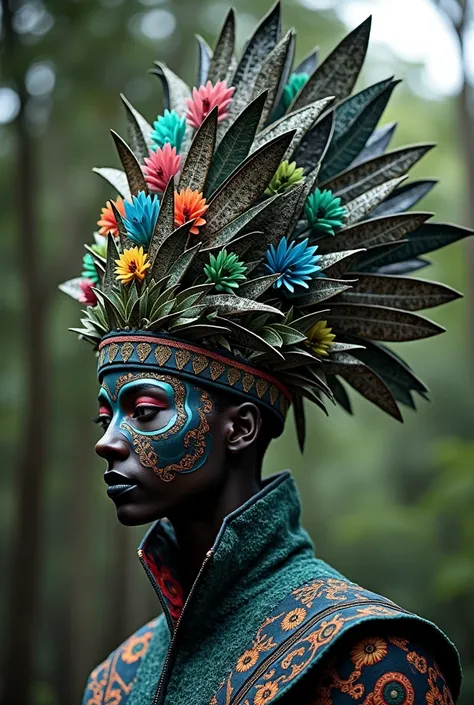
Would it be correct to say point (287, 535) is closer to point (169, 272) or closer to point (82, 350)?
point (169, 272)

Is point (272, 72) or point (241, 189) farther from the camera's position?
point (272, 72)

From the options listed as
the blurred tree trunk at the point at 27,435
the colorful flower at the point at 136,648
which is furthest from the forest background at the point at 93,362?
the colorful flower at the point at 136,648

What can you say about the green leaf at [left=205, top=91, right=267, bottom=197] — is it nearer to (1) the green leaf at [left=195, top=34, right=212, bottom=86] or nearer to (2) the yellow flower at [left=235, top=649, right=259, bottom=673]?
(1) the green leaf at [left=195, top=34, right=212, bottom=86]

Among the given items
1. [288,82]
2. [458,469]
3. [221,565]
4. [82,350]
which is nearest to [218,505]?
Result: [221,565]

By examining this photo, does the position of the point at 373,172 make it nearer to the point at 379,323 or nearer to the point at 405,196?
the point at 405,196

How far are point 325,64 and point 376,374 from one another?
1.15 m

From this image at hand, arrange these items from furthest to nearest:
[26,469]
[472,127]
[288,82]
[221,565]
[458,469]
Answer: [26,469]
[472,127]
[458,469]
[288,82]
[221,565]

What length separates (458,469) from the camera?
8.25 meters

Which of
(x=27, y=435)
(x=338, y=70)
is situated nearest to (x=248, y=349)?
(x=338, y=70)

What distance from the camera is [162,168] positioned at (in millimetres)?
3057

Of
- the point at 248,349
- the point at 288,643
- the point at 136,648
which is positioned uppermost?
the point at 248,349

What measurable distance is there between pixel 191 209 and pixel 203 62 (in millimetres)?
1024

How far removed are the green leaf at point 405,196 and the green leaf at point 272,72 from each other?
0.56 metres

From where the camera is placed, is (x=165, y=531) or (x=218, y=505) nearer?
(x=218, y=505)
